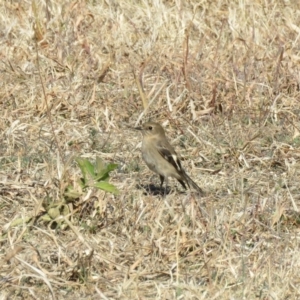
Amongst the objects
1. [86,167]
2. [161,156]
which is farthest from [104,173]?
[161,156]

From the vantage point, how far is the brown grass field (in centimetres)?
627

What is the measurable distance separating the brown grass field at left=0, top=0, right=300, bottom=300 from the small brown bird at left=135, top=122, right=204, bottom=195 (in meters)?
0.17

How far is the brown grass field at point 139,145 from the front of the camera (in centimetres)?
627

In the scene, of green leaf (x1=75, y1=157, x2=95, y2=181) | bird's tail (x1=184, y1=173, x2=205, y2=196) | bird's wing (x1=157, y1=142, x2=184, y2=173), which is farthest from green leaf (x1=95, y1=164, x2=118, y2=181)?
bird's wing (x1=157, y1=142, x2=184, y2=173)

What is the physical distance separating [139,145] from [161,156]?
717mm

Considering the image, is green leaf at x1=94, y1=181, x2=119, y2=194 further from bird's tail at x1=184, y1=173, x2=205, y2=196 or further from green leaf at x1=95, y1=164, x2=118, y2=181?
bird's tail at x1=184, y1=173, x2=205, y2=196

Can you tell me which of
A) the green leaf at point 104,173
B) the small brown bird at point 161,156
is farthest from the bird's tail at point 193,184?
the green leaf at point 104,173

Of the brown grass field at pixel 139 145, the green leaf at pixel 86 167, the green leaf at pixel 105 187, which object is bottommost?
the brown grass field at pixel 139 145

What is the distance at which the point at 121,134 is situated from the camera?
30.4 ft

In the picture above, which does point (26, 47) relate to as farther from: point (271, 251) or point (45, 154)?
point (271, 251)

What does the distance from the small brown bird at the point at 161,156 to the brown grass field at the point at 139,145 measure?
0.55ft

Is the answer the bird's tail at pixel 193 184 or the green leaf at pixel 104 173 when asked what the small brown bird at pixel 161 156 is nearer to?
the bird's tail at pixel 193 184

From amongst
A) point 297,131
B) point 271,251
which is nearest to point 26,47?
point 297,131

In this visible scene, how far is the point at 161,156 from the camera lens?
8.41m
